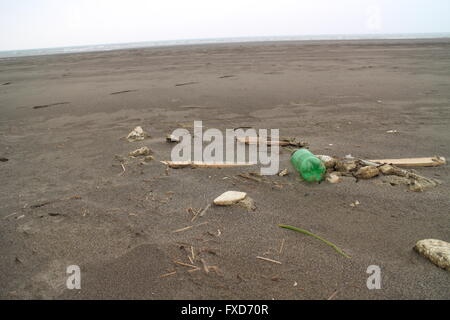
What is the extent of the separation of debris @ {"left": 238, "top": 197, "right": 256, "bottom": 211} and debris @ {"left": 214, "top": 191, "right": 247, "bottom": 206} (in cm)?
3

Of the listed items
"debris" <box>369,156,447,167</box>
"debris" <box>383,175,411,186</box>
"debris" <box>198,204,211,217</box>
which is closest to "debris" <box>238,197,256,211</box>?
"debris" <box>198,204,211,217</box>

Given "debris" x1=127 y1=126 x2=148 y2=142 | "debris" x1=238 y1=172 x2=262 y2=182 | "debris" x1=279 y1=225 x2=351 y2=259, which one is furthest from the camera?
"debris" x1=127 y1=126 x2=148 y2=142

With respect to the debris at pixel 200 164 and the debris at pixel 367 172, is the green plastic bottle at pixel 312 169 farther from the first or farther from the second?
the debris at pixel 200 164

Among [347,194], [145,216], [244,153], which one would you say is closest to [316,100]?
[244,153]

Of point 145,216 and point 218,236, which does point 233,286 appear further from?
point 145,216

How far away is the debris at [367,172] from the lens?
231 centimetres

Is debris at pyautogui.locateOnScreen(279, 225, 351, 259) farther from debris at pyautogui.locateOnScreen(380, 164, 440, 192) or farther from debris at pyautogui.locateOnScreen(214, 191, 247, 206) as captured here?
debris at pyautogui.locateOnScreen(380, 164, 440, 192)

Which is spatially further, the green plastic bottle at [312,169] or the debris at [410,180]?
the green plastic bottle at [312,169]

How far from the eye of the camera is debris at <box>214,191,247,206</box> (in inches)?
78.9

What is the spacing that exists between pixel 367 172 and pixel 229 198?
49.4 inches

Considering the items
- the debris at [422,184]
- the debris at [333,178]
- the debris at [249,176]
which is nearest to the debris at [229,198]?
the debris at [249,176]

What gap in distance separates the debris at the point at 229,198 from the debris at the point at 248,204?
0.03 m
